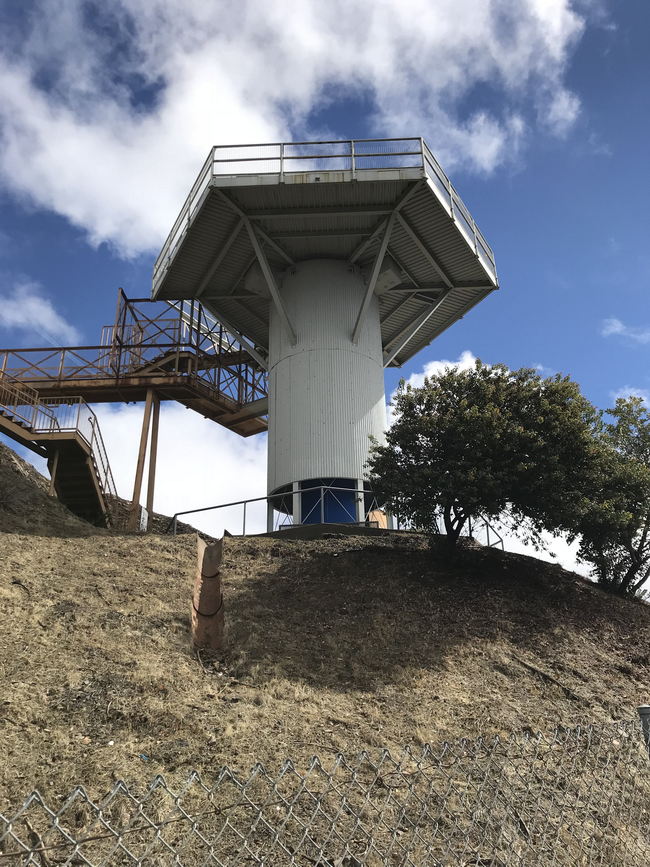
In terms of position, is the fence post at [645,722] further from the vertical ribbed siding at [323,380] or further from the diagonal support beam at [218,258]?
the diagonal support beam at [218,258]

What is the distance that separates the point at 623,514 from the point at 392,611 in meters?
5.94

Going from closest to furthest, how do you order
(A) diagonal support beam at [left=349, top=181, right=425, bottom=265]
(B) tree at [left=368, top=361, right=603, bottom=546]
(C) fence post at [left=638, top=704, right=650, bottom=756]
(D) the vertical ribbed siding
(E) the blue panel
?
(C) fence post at [left=638, top=704, right=650, bottom=756] → (B) tree at [left=368, top=361, right=603, bottom=546] → (A) diagonal support beam at [left=349, top=181, right=425, bottom=265] → (E) the blue panel → (D) the vertical ribbed siding

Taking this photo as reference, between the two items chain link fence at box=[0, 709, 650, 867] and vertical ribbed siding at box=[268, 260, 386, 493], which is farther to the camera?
vertical ribbed siding at box=[268, 260, 386, 493]

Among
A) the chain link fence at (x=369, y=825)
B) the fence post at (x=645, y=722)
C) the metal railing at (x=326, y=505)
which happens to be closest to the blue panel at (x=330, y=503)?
the metal railing at (x=326, y=505)

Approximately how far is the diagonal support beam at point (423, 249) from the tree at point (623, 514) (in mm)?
8190

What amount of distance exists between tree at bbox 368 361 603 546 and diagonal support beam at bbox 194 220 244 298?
9779mm

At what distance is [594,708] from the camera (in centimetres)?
1100

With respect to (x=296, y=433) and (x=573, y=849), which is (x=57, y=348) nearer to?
(x=296, y=433)

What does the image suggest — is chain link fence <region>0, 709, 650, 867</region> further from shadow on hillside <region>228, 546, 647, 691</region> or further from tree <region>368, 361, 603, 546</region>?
tree <region>368, 361, 603, 546</region>

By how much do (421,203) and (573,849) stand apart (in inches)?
758

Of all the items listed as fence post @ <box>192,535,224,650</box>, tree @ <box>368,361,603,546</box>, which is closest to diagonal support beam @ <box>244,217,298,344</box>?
tree @ <box>368,361,603,546</box>

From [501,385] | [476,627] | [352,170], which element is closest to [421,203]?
[352,170]

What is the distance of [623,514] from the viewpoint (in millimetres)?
15953

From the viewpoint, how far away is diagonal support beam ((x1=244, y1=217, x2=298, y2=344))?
22.6 meters
